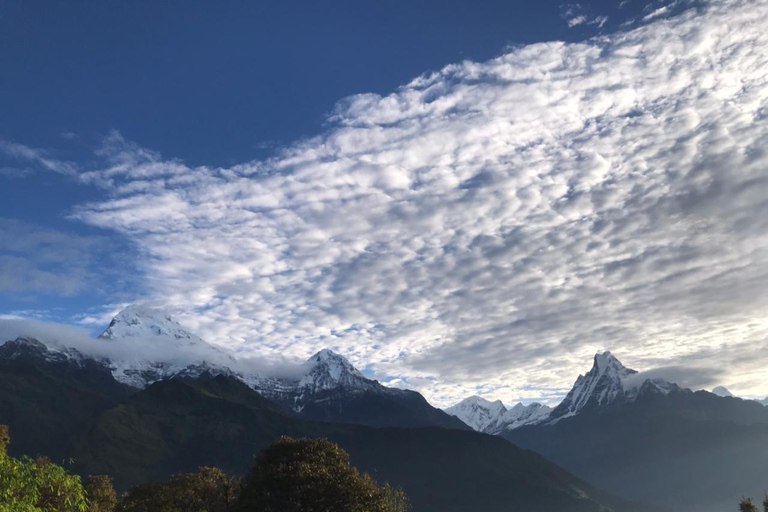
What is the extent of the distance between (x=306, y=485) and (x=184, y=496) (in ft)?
101

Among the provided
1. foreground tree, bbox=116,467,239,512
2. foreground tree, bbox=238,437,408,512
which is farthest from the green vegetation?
foreground tree, bbox=116,467,239,512

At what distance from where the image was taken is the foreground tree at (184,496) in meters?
80.9

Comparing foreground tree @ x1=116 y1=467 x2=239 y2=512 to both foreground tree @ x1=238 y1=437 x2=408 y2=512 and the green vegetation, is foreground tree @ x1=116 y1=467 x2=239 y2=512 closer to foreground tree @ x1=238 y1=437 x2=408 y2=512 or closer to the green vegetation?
the green vegetation

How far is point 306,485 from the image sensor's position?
201 feet

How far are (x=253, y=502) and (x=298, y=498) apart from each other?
5.78 meters

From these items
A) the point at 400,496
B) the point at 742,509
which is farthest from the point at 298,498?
the point at 742,509

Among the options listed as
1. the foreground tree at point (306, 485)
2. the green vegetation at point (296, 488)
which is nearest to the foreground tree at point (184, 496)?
the green vegetation at point (296, 488)

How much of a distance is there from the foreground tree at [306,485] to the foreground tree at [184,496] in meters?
16.5

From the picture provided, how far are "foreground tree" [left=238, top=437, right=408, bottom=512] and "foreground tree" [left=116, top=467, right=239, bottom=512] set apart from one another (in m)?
16.5

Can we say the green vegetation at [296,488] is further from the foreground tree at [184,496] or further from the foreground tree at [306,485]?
the foreground tree at [184,496]

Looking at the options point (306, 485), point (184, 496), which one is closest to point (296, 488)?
point (306, 485)

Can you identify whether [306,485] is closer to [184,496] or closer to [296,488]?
[296,488]

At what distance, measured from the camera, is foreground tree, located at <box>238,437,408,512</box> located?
2363 inches

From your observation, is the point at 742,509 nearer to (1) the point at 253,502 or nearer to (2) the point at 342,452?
(2) the point at 342,452
